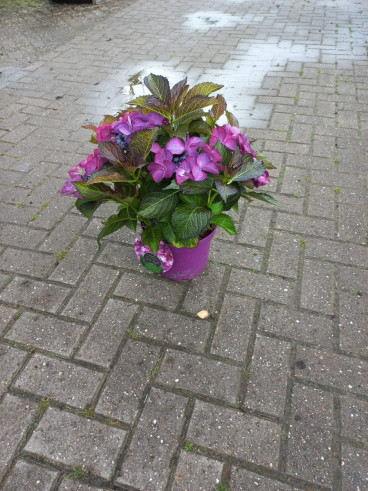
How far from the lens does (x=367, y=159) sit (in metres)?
3.21

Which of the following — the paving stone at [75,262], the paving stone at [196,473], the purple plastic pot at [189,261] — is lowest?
the paving stone at [196,473]

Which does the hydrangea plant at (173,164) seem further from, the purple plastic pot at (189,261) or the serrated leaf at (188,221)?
the purple plastic pot at (189,261)

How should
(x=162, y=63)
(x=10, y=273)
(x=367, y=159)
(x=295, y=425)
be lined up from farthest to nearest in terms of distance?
(x=162, y=63)
(x=367, y=159)
(x=10, y=273)
(x=295, y=425)

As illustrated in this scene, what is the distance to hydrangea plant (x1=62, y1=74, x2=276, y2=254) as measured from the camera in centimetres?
151

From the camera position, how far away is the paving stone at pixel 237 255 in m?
2.34

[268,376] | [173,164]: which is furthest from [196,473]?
[173,164]

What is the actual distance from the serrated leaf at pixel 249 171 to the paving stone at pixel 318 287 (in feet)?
3.02

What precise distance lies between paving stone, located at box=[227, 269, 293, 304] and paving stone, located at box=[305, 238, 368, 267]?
0.33 metres

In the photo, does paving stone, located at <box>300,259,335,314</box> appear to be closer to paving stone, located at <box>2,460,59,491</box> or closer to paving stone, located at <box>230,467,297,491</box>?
paving stone, located at <box>230,467,297,491</box>

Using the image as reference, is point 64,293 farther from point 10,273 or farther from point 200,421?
point 200,421

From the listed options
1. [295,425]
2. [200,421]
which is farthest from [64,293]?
[295,425]

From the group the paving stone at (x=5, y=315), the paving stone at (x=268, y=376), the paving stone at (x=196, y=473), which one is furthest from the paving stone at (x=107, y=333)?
the paving stone at (x=268, y=376)

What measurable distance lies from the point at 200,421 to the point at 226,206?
962mm

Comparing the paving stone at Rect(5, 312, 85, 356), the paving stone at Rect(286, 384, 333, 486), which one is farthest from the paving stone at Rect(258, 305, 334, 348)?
the paving stone at Rect(5, 312, 85, 356)
